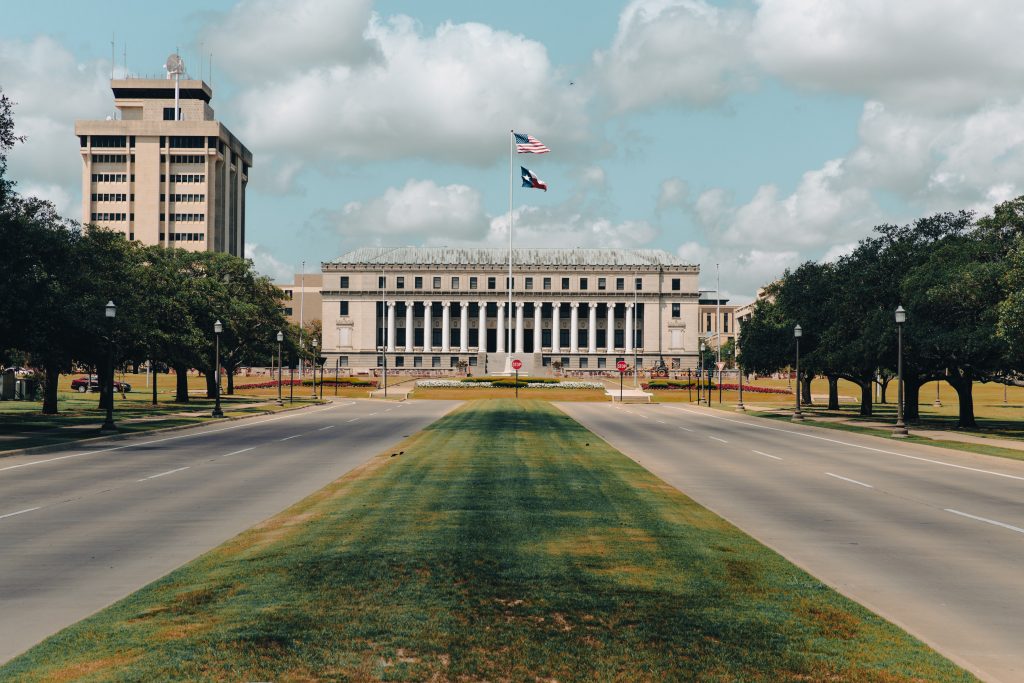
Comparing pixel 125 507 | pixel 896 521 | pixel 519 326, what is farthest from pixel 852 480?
pixel 519 326

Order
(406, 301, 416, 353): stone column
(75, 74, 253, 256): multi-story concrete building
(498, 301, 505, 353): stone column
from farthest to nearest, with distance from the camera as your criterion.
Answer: (75, 74, 253, 256): multi-story concrete building
(406, 301, 416, 353): stone column
(498, 301, 505, 353): stone column

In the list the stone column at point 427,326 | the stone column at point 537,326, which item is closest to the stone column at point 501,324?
the stone column at point 537,326

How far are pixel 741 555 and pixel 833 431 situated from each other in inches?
1362

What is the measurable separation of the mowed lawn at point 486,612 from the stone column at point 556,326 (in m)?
145

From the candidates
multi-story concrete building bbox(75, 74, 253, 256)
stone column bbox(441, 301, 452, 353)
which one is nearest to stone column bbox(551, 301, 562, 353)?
stone column bbox(441, 301, 452, 353)

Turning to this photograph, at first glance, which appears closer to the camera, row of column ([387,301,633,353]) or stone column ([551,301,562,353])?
stone column ([551,301,562,353])

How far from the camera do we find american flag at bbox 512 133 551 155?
74.2 meters

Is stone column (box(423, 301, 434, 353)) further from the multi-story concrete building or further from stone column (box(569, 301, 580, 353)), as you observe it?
the multi-story concrete building

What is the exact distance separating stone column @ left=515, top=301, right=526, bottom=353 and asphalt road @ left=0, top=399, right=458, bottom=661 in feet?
396

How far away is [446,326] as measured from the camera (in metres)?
161

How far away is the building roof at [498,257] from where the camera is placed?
160000 millimetres

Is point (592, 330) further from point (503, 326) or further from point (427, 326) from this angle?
point (427, 326)

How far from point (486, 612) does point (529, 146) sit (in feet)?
227

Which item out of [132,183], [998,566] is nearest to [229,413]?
[998,566]
